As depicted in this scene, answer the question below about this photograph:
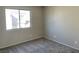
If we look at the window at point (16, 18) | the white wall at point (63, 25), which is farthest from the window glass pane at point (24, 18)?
the white wall at point (63, 25)

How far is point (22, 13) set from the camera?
3.24 metres

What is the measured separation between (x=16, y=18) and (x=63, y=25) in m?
1.65

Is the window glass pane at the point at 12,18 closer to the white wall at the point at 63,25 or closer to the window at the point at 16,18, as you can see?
the window at the point at 16,18

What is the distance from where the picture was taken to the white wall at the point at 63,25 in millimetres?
2869

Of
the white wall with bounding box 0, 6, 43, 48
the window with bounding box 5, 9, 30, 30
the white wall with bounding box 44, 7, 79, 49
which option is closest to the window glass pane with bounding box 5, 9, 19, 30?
the window with bounding box 5, 9, 30, 30

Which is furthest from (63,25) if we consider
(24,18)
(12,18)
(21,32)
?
(12,18)

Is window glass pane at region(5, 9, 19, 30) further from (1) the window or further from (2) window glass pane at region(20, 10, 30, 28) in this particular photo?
(2) window glass pane at region(20, 10, 30, 28)

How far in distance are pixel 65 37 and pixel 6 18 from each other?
207 cm

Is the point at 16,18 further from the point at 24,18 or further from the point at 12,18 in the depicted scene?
the point at 24,18

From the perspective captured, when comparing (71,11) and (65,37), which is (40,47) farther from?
(71,11)

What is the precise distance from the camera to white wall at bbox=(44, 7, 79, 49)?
9.41ft
